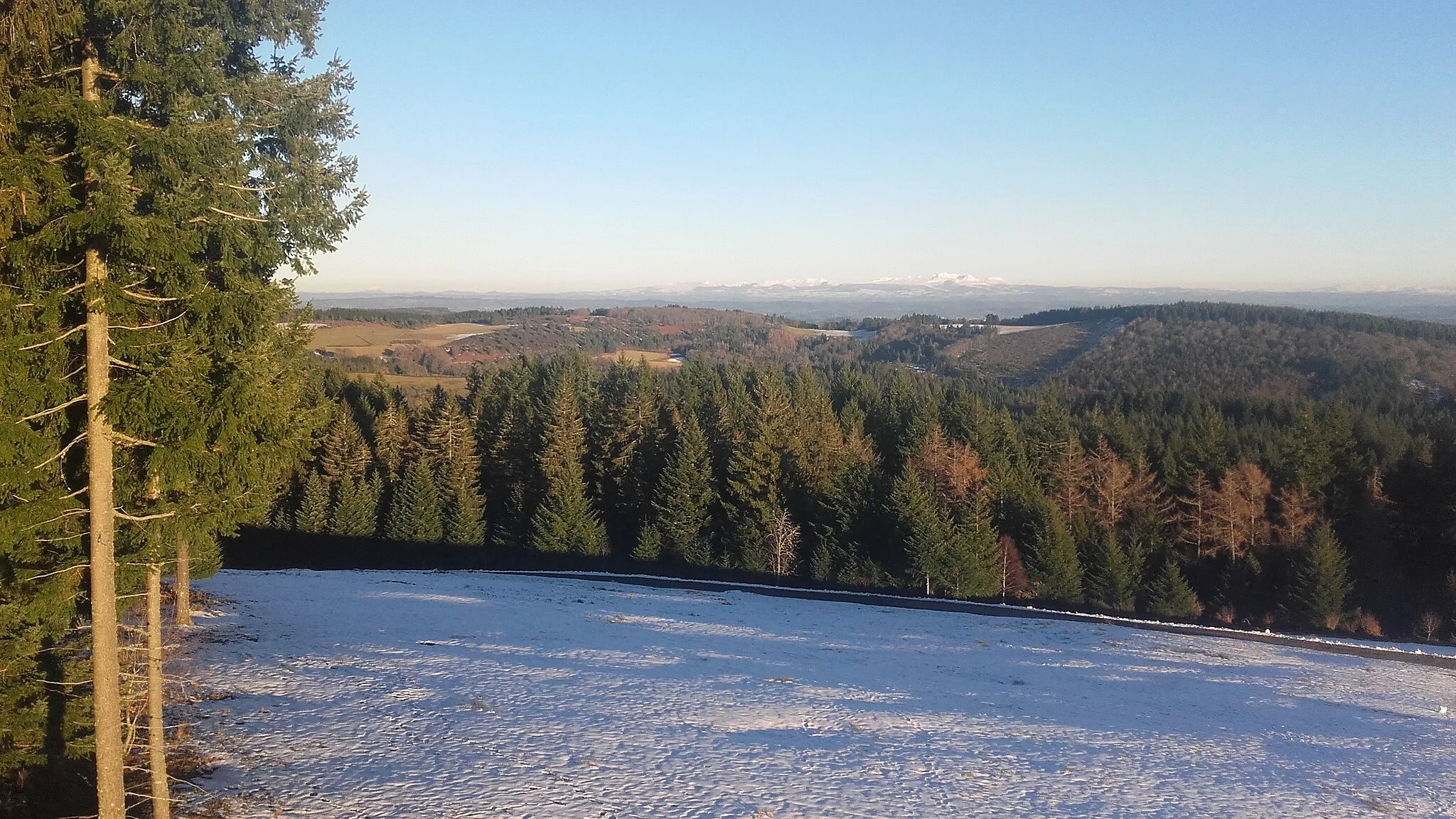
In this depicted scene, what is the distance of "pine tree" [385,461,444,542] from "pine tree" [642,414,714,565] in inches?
400

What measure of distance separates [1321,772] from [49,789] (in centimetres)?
1623

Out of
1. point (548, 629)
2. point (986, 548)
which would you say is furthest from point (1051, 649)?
point (986, 548)

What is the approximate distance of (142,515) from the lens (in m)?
8.44

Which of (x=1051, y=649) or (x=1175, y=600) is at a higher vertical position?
(x=1051, y=649)

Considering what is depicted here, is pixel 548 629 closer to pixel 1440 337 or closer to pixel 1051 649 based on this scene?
pixel 1051 649

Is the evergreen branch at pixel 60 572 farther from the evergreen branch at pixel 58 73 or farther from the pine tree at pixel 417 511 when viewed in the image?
the pine tree at pixel 417 511

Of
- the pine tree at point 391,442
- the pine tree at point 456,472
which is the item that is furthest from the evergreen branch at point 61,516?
the pine tree at point 391,442

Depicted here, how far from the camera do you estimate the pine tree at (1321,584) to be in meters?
36.6

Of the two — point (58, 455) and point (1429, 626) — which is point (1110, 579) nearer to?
point (1429, 626)

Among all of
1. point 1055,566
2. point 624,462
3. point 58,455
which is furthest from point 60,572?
point 624,462

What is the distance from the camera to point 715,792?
35.8 ft

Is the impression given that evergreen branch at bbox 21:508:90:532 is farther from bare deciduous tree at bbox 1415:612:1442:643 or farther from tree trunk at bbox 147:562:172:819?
bare deciduous tree at bbox 1415:612:1442:643

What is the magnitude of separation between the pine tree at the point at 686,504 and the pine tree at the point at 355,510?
13.4 metres

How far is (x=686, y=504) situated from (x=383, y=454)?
17311 mm
